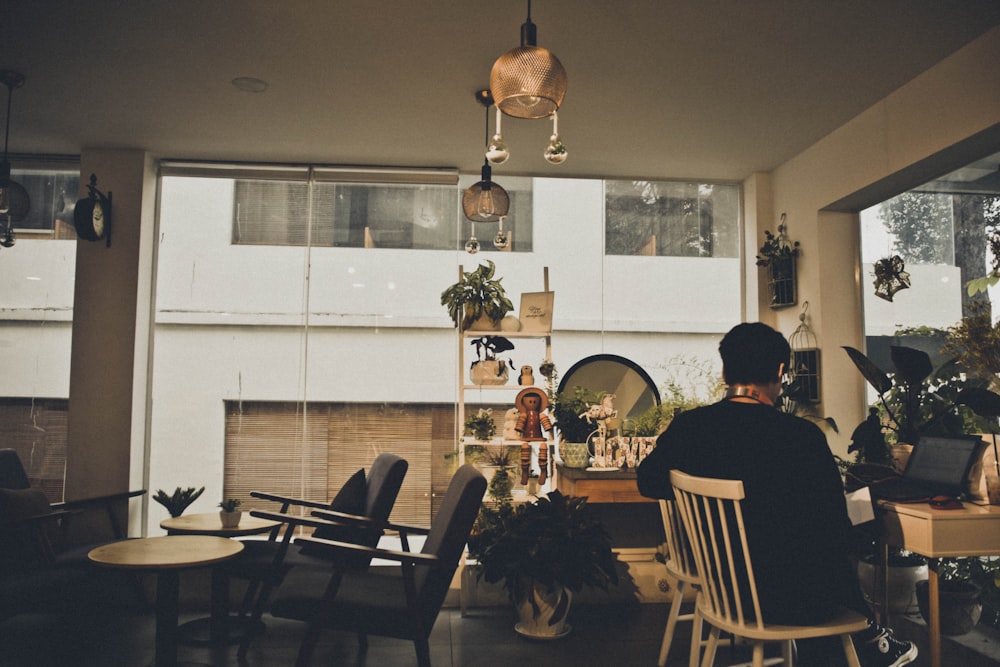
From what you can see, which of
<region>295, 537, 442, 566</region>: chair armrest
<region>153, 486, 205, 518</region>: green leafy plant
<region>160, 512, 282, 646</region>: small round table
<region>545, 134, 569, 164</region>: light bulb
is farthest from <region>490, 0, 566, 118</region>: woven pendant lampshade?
<region>153, 486, 205, 518</region>: green leafy plant

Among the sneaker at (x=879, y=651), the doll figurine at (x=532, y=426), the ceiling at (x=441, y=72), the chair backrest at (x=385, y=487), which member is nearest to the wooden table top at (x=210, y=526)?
the chair backrest at (x=385, y=487)

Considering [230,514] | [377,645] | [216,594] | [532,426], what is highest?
[532,426]

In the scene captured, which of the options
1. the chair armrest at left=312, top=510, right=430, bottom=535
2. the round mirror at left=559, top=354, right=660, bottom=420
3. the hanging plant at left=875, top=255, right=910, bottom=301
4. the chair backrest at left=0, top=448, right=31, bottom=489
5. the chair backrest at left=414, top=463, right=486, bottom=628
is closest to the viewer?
the chair backrest at left=414, top=463, right=486, bottom=628

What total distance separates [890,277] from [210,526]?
4.30 m

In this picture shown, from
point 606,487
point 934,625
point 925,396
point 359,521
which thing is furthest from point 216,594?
point 925,396

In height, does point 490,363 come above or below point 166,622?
above

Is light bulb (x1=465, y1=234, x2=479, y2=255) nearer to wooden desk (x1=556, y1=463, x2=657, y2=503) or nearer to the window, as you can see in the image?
the window

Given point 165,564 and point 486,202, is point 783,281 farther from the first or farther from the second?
point 165,564

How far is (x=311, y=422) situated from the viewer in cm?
501

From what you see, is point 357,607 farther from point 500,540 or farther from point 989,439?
point 989,439

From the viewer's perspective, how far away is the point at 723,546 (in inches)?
92.3

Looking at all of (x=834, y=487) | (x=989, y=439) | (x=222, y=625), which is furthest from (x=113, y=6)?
(x=989, y=439)

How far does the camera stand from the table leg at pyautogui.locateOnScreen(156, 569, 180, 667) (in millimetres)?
2984

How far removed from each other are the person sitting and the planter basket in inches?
107
